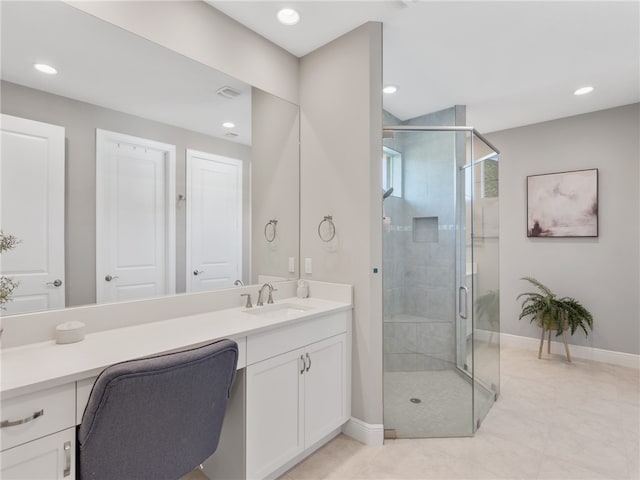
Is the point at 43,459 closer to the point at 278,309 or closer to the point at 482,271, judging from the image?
the point at 278,309

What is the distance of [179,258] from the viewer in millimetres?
1879

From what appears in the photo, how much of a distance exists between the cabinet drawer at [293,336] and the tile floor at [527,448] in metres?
0.73

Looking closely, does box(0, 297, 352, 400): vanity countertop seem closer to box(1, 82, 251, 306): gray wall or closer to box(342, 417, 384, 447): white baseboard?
box(1, 82, 251, 306): gray wall

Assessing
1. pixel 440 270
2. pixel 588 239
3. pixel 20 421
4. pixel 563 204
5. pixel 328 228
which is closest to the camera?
pixel 20 421

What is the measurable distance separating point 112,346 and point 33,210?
0.68 m

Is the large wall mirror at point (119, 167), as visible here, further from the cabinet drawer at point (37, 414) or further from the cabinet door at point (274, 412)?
the cabinet door at point (274, 412)

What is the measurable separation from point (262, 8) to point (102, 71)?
1.02 meters

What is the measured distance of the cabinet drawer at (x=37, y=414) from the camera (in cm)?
93

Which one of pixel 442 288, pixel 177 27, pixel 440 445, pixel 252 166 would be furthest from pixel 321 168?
pixel 440 445

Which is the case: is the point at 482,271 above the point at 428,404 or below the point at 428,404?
above

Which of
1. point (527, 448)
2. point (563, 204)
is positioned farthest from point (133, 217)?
point (563, 204)

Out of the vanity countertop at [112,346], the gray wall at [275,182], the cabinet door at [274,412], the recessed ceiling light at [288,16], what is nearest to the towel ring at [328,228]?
the gray wall at [275,182]

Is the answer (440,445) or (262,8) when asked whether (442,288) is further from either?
(262,8)

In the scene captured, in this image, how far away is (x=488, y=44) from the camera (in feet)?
7.73
